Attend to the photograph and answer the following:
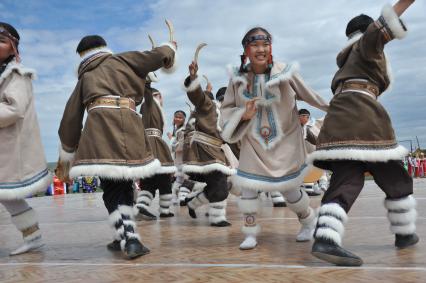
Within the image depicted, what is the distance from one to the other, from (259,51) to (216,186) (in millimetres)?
2760

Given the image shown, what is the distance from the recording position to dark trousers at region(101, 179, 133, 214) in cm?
429

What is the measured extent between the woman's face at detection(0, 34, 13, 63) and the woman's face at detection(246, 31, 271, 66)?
2.49 m

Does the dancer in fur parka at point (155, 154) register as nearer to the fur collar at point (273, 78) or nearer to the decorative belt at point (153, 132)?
the decorative belt at point (153, 132)

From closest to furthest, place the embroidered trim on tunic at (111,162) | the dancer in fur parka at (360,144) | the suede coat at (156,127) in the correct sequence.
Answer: the dancer in fur parka at (360,144), the embroidered trim on tunic at (111,162), the suede coat at (156,127)

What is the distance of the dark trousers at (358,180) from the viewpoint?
3.60 m

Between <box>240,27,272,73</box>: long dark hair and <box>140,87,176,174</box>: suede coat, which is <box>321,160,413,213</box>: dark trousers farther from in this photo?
<box>140,87,176,174</box>: suede coat

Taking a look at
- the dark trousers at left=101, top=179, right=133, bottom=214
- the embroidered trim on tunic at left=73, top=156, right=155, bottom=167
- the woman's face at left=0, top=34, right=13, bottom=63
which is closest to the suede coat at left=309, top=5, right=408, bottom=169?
the embroidered trim on tunic at left=73, top=156, right=155, bottom=167

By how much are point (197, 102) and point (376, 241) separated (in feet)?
9.70

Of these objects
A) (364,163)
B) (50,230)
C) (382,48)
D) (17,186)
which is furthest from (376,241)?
(50,230)

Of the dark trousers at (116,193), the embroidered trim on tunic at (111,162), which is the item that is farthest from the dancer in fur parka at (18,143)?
the dark trousers at (116,193)

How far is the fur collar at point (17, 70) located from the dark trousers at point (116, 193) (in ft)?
4.70

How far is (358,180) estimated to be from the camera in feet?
12.2

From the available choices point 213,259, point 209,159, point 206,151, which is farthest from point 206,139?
point 213,259

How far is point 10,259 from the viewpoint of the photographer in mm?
4551
